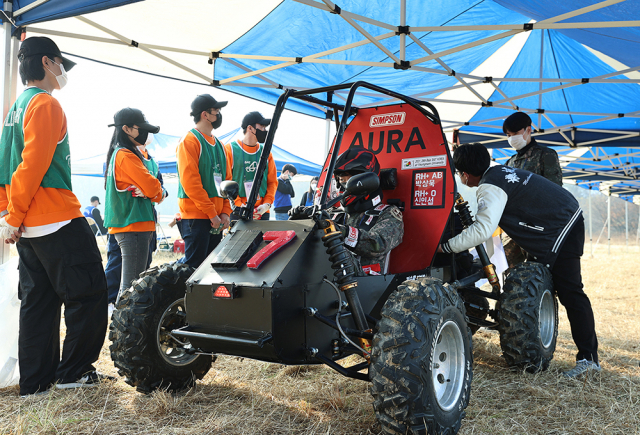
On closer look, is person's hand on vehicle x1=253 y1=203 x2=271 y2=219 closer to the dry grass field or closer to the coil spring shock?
the dry grass field

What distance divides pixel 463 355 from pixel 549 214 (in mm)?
1639

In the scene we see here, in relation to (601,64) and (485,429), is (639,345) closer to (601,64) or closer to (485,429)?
(485,429)

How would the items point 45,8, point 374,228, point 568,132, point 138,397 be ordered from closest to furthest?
point 138,397 → point 374,228 → point 45,8 → point 568,132

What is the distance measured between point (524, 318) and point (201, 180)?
2959mm

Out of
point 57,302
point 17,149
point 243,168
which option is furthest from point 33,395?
point 243,168

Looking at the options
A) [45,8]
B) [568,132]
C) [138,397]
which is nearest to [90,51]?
[45,8]

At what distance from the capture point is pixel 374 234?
2871mm

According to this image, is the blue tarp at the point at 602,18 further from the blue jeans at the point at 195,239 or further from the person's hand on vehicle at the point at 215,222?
the blue jeans at the point at 195,239

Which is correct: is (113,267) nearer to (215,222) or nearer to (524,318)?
(215,222)

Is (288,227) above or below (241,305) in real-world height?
above

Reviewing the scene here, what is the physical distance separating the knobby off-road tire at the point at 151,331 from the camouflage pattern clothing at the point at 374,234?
1088 millimetres

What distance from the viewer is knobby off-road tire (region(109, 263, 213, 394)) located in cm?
256

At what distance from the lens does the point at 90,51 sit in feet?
18.8

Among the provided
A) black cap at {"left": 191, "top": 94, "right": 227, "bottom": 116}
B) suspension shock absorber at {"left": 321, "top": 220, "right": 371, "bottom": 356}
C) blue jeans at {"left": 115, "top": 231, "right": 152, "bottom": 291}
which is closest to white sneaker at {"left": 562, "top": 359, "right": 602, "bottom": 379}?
suspension shock absorber at {"left": 321, "top": 220, "right": 371, "bottom": 356}
